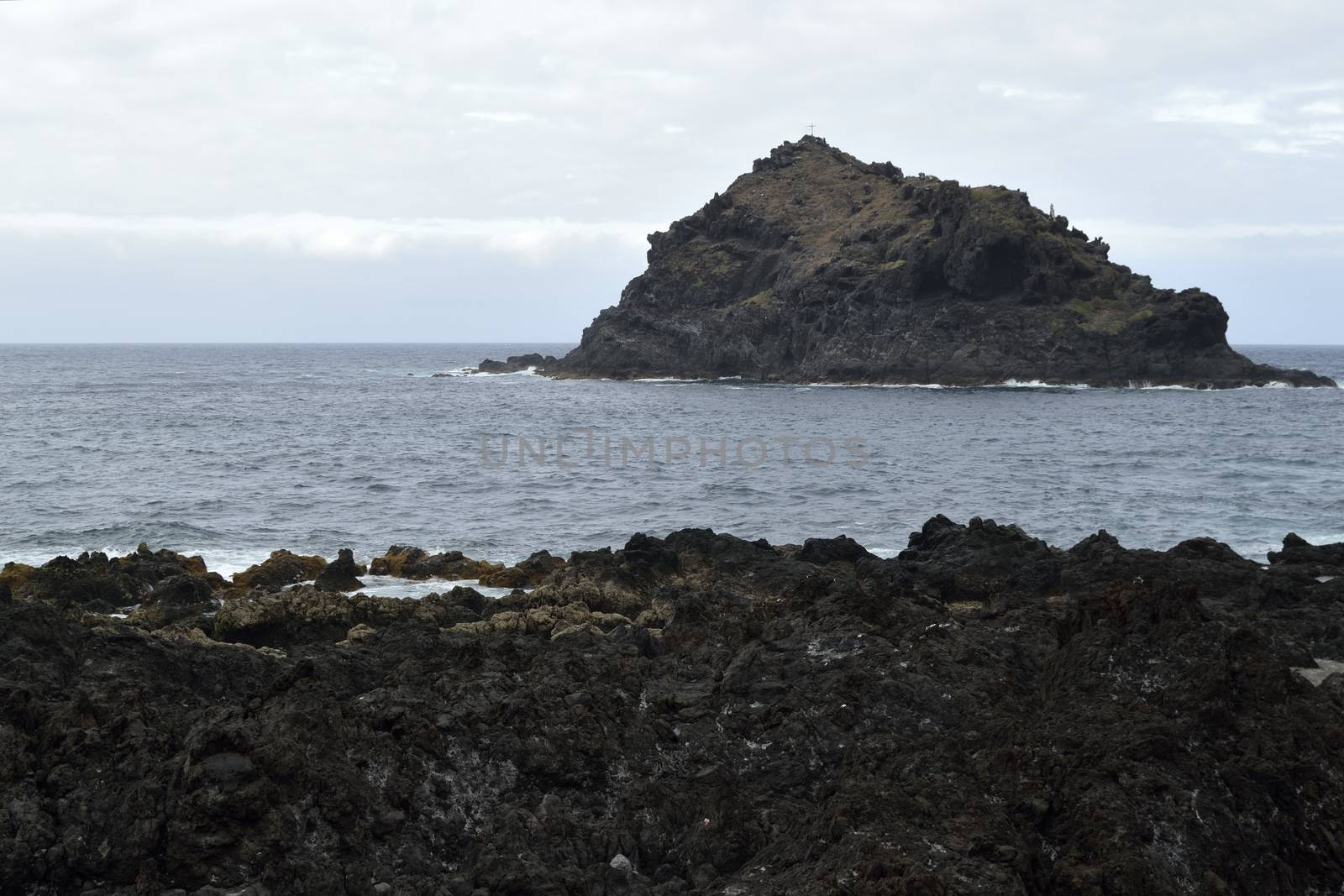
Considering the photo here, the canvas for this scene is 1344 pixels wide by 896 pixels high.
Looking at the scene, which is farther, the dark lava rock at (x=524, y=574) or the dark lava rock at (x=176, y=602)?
the dark lava rock at (x=524, y=574)

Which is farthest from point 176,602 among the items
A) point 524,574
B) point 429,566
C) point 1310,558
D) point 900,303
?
point 900,303

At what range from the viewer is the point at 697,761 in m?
9.44

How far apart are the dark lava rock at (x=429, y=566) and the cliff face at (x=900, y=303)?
8006 cm

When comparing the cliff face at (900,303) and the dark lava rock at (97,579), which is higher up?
the cliff face at (900,303)

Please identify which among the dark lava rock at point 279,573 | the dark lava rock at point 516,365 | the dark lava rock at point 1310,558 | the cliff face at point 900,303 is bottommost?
the dark lava rock at point 279,573

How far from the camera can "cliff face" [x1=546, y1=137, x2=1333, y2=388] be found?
95.8 m

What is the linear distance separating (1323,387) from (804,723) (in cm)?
10064

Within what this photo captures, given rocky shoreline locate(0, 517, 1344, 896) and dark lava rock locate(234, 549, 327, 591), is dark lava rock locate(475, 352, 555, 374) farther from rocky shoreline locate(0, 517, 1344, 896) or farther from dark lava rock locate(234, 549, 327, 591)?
rocky shoreline locate(0, 517, 1344, 896)

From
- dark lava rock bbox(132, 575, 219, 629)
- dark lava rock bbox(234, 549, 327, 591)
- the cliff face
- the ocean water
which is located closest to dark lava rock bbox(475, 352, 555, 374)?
the cliff face

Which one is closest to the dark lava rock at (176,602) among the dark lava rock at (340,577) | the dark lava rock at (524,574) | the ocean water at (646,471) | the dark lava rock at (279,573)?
the dark lava rock at (279,573)

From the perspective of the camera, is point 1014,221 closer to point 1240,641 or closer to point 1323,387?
point 1323,387

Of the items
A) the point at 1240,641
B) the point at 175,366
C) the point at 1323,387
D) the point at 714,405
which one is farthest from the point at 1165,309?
the point at 175,366

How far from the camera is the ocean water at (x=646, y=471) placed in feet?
98.1

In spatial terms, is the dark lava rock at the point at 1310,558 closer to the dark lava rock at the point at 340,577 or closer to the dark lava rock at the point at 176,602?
the dark lava rock at the point at 340,577
